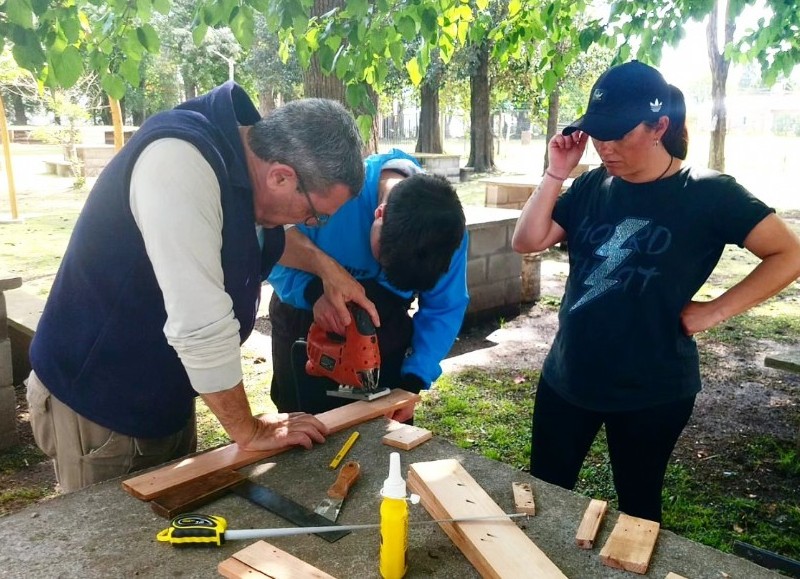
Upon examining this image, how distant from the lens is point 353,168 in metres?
1.72

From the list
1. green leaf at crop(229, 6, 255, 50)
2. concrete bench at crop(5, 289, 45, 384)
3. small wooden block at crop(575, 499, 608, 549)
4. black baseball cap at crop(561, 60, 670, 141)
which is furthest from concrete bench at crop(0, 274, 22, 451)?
small wooden block at crop(575, 499, 608, 549)

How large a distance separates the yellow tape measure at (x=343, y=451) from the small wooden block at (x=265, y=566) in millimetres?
450

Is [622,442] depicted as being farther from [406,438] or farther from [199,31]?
[199,31]

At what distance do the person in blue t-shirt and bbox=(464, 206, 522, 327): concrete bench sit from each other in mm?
3357

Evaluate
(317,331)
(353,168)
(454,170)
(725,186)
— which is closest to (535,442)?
(317,331)

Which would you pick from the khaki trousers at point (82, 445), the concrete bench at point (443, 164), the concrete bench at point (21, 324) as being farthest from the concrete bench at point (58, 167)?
the khaki trousers at point (82, 445)

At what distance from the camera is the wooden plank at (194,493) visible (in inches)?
62.0

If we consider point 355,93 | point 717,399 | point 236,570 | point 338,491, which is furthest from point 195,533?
point 717,399

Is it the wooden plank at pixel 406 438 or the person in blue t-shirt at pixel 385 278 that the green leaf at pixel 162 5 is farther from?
the wooden plank at pixel 406 438

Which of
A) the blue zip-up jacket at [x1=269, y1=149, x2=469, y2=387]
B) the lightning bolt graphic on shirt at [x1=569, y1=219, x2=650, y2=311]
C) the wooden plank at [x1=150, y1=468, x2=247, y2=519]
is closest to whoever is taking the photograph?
the wooden plank at [x1=150, y1=468, x2=247, y2=519]

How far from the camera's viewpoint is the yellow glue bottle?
4.29ft

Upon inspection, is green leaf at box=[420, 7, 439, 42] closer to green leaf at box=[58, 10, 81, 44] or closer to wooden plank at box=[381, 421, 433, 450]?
green leaf at box=[58, 10, 81, 44]

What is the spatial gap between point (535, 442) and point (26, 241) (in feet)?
29.2

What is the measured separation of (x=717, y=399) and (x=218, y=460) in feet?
13.2
